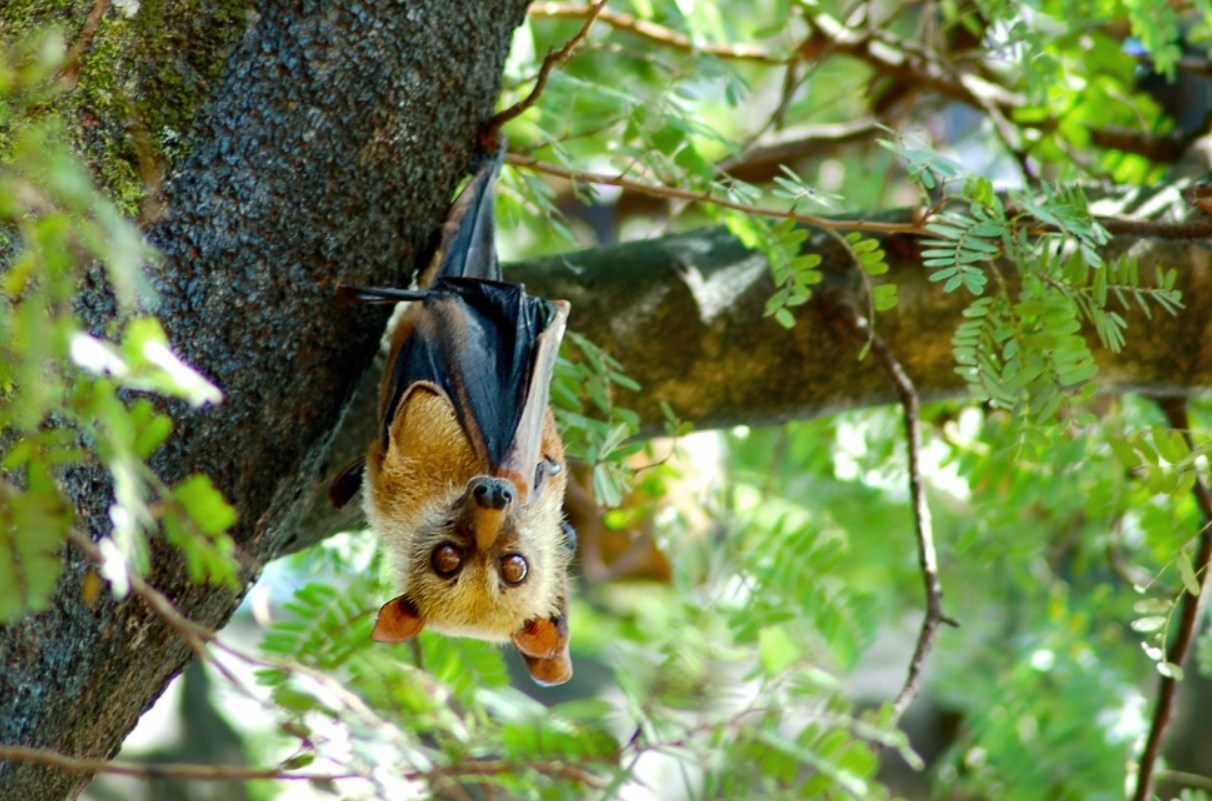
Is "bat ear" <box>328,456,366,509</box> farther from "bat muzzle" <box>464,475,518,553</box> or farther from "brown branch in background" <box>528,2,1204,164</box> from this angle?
"brown branch in background" <box>528,2,1204,164</box>

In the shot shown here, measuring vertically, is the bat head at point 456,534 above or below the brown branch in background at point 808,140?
below

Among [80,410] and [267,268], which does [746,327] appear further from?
[80,410]

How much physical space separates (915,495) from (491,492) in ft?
3.63

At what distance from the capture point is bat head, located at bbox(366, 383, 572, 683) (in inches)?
A: 118

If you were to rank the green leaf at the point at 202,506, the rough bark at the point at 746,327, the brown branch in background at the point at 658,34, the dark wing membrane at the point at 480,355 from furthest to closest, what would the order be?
A: the brown branch in background at the point at 658,34
the rough bark at the point at 746,327
the dark wing membrane at the point at 480,355
the green leaf at the point at 202,506

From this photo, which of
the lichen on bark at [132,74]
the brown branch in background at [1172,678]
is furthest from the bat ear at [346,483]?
the brown branch in background at [1172,678]

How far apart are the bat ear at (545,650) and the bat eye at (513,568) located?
0.13 m

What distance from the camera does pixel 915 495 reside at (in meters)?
3.09

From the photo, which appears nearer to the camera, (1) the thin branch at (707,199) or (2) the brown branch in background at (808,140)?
(1) the thin branch at (707,199)

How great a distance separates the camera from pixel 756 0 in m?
6.98

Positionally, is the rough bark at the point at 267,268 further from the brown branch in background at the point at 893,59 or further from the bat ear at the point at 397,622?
the brown branch in background at the point at 893,59

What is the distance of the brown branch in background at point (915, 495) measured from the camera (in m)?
2.82

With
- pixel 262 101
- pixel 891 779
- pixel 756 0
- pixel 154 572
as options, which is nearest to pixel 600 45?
pixel 262 101

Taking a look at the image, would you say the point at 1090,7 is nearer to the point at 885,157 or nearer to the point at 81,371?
the point at 885,157
